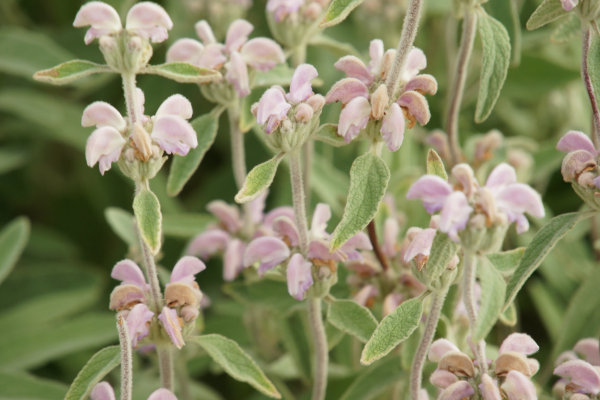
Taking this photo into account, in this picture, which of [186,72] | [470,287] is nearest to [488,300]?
[470,287]

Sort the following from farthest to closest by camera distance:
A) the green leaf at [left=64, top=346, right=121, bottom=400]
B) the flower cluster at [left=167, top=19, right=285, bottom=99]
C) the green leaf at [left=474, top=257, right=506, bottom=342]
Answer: the flower cluster at [left=167, top=19, right=285, bottom=99]
the green leaf at [left=64, top=346, right=121, bottom=400]
the green leaf at [left=474, top=257, right=506, bottom=342]

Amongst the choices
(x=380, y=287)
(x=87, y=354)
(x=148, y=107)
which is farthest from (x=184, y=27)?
(x=380, y=287)

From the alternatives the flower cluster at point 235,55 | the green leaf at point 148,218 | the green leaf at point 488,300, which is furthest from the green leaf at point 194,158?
the green leaf at point 488,300

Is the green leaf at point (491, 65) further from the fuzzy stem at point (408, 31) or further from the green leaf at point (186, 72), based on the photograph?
the green leaf at point (186, 72)

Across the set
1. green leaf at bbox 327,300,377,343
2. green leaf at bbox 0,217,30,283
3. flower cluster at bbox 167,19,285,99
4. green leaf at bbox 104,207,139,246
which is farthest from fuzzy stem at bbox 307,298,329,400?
green leaf at bbox 0,217,30,283

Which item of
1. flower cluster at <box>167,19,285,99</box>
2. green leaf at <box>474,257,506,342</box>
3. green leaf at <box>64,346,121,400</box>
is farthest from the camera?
flower cluster at <box>167,19,285,99</box>

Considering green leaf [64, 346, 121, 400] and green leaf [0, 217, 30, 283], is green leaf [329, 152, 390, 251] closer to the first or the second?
green leaf [64, 346, 121, 400]
